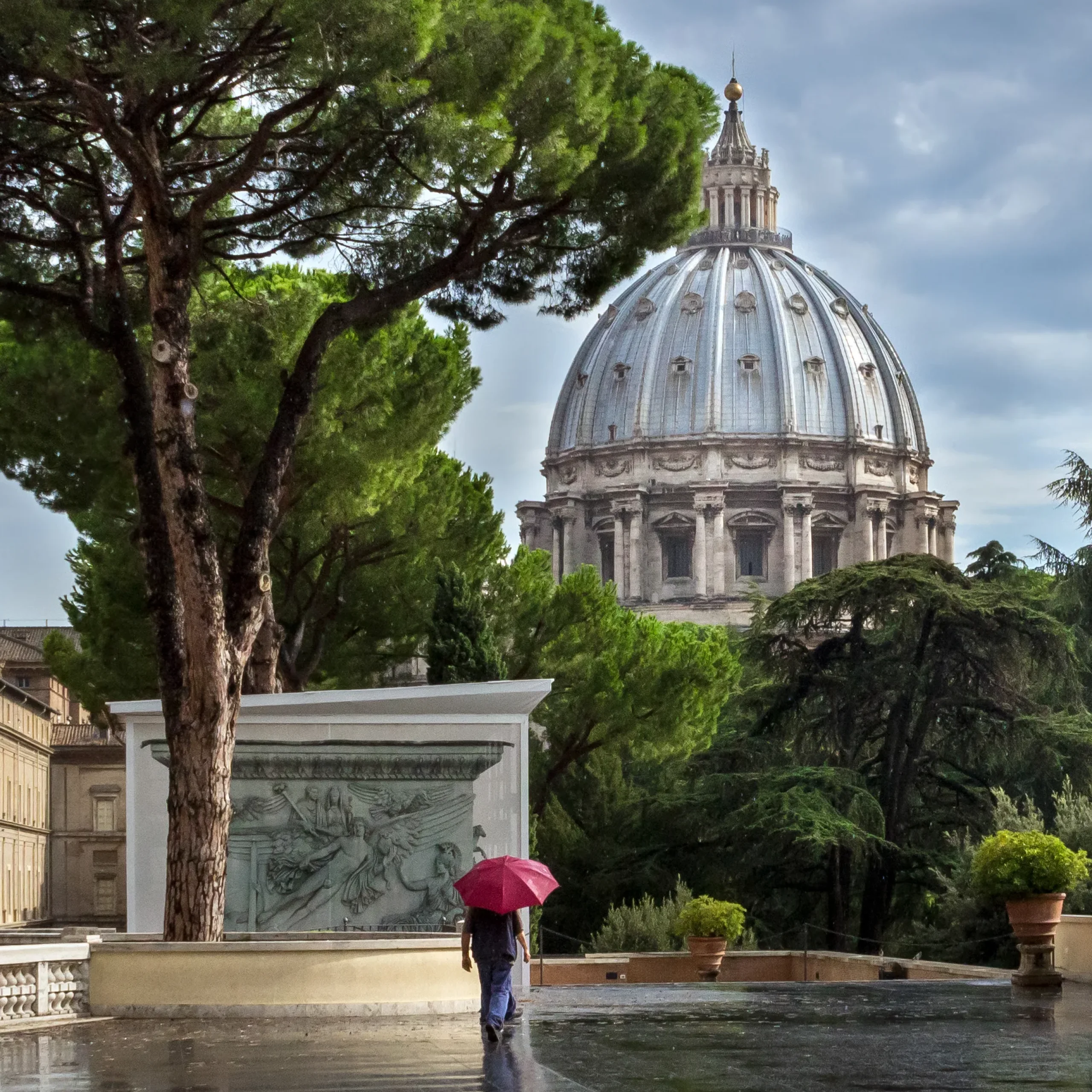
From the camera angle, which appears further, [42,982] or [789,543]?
[789,543]

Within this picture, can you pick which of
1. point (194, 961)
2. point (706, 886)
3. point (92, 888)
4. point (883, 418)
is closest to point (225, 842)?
point (194, 961)

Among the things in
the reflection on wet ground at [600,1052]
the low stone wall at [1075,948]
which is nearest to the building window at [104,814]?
the low stone wall at [1075,948]

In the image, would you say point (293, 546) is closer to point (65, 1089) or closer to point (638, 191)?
point (638, 191)

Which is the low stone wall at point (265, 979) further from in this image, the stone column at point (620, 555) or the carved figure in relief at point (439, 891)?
the stone column at point (620, 555)

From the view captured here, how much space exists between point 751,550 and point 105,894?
136 feet

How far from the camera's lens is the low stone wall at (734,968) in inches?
806

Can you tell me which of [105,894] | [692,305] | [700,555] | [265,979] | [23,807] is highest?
[692,305]

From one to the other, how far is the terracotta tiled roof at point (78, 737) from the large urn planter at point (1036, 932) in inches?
1579

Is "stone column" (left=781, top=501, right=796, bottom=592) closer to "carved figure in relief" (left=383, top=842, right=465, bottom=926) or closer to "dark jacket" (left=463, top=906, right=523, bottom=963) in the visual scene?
"carved figure in relief" (left=383, top=842, right=465, bottom=926)

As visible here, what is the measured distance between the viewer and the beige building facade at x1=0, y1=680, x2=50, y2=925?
44.3 metres

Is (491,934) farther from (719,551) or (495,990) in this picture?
(719,551)

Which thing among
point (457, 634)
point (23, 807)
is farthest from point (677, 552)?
point (457, 634)

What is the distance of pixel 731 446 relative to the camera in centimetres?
8975

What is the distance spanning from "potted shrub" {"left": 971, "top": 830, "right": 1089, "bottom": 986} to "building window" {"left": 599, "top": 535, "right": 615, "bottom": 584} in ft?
242
